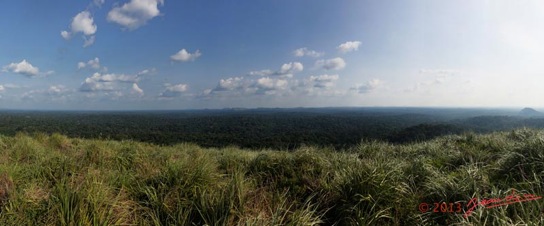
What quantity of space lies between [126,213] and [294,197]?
2463mm

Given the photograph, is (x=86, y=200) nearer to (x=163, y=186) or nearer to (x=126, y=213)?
(x=126, y=213)

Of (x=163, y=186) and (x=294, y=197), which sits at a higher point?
(x=163, y=186)

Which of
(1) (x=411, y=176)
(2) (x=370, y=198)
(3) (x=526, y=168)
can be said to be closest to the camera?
(2) (x=370, y=198)

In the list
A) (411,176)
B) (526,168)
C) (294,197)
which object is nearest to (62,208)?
(294,197)

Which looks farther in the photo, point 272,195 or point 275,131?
point 275,131

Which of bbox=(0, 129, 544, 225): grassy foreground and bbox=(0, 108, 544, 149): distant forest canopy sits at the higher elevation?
bbox=(0, 129, 544, 225): grassy foreground

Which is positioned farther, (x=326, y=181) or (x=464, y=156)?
(x=464, y=156)

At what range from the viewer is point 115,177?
16.1 ft

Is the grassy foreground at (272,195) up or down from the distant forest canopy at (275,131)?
up

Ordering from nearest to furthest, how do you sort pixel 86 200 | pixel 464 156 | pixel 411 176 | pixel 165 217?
pixel 86 200, pixel 165 217, pixel 411 176, pixel 464 156

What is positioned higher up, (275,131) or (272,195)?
(272,195)

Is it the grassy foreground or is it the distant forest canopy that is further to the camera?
the distant forest canopy

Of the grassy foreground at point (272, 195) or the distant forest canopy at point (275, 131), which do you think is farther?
the distant forest canopy at point (275, 131)

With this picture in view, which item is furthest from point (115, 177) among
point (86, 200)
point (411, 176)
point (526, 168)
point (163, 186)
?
point (526, 168)
